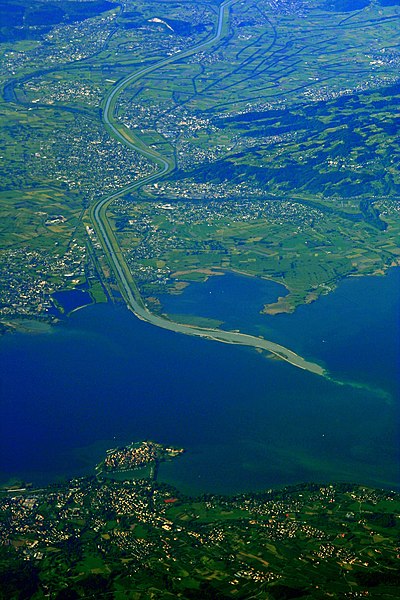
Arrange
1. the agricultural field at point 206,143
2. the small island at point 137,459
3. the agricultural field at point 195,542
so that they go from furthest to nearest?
the agricultural field at point 206,143 → the small island at point 137,459 → the agricultural field at point 195,542

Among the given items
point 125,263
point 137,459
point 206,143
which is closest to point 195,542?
point 137,459

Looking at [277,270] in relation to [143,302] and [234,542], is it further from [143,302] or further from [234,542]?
[234,542]

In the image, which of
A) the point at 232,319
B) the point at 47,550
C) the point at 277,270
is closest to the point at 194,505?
the point at 47,550

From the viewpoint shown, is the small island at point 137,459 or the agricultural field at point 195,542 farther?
the small island at point 137,459

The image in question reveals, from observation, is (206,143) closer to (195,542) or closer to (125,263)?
(125,263)

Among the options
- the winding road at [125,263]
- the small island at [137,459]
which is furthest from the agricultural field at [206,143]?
the small island at [137,459]

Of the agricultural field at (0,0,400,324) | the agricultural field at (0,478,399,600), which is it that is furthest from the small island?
the agricultural field at (0,0,400,324)

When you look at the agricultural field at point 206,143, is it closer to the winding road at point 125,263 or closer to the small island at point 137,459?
the winding road at point 125,263
